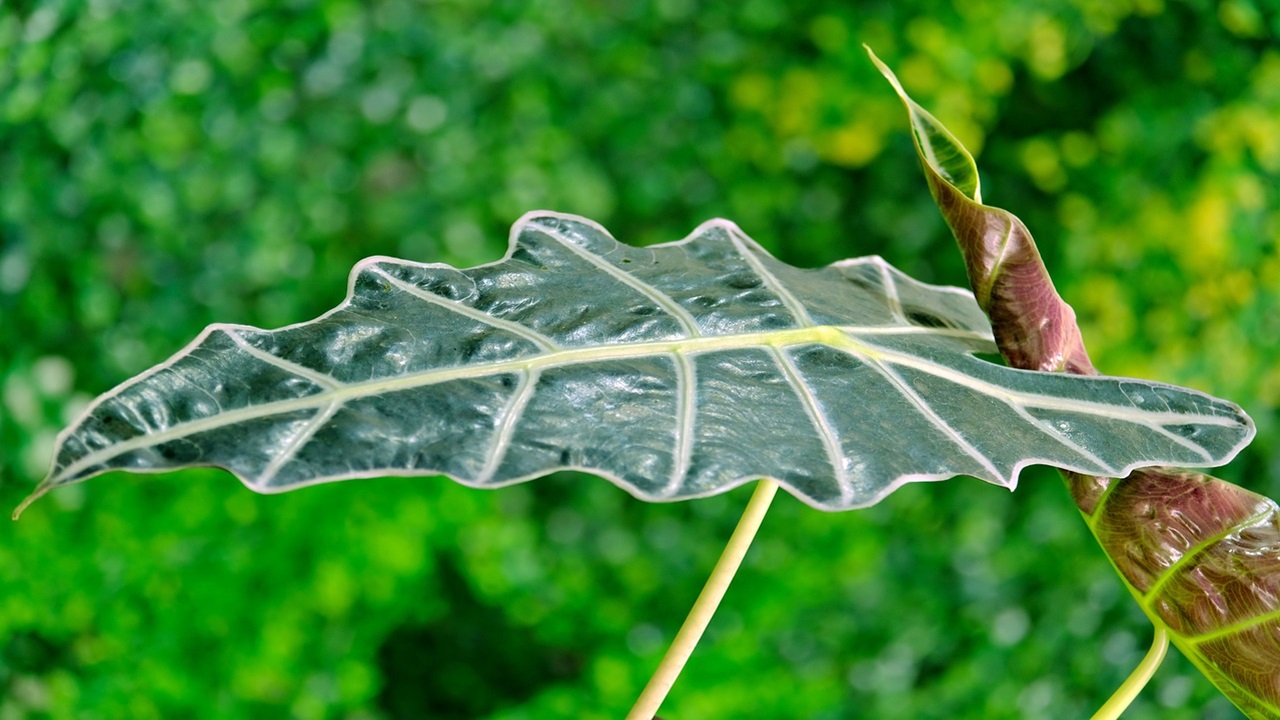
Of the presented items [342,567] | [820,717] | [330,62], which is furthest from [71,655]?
[820,717]

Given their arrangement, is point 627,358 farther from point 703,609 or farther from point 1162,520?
point 1162,520

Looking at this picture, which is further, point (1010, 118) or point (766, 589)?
point (1010, 118)

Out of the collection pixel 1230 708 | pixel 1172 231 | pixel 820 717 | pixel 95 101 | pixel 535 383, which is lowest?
pixel 1230 708

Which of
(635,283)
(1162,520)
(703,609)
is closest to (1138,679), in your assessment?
(1162,520)

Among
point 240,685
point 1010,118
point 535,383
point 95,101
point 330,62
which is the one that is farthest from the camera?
point 1010,118

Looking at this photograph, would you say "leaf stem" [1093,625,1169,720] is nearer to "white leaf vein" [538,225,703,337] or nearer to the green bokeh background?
"white leaf vein" [538,225,703,337]

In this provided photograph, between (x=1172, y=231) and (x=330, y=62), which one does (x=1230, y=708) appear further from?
(x=330, y=62)

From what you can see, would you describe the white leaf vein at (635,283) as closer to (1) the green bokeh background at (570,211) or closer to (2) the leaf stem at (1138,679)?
(2) the leaf stem at (1138,679)

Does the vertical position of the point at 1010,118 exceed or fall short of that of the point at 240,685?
it exceeds it
